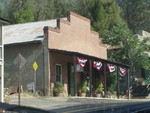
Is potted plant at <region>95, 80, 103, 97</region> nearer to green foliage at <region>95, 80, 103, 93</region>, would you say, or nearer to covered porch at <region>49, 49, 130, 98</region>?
green foliage at <region>95, 80, 103, 93</region>

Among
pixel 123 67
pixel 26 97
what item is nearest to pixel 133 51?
pixel 123 67

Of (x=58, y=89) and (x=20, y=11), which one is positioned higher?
(x=20, y=11)

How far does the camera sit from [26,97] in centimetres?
2772

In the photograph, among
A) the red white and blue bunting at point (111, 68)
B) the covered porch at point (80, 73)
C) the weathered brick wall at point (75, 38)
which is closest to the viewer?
the covered porch at point (80, 73)

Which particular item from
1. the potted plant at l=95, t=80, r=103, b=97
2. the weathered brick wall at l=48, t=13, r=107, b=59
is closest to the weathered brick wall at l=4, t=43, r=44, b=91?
the weathered brick wall at l=48, t=13, r=107, b=59

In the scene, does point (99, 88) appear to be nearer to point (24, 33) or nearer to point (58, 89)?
point (58, 89)

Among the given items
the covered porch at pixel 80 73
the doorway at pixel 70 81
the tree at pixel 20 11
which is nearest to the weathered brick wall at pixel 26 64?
the covered porch at pixel 80 73

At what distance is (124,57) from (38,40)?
12129 mm

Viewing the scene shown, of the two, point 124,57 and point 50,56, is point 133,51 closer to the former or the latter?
point 124,57

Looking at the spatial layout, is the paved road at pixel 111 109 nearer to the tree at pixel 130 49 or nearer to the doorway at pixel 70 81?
the doorway at pixel 70 81

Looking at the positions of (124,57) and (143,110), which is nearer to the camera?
(143,110)

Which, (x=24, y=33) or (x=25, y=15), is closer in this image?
(x=24, y=33)

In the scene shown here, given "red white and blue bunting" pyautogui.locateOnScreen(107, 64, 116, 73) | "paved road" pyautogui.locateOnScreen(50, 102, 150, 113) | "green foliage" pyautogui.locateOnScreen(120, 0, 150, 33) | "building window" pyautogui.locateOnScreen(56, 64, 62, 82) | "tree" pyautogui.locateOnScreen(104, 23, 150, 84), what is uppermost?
"green foliage" pyautogui.locateOnScreen(120, 0, 150, 33)

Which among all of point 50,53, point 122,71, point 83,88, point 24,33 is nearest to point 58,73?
point 50,53
